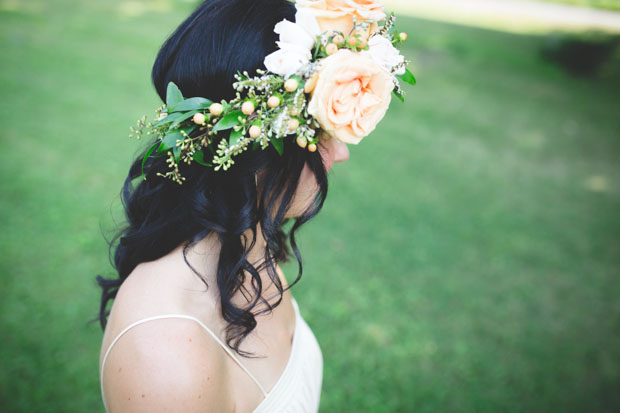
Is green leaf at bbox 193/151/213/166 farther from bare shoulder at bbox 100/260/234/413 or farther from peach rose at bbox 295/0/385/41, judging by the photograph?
peach rose at bbox 295/0/385/41

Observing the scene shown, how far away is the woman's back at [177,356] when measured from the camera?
1.33 metres

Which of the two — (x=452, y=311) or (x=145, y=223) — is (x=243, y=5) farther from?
(x=452, y=311)

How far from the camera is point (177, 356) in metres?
1.37

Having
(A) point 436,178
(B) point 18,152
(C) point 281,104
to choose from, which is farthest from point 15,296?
(A) point 436,178

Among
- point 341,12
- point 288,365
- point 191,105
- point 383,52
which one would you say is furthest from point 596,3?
point 191,105

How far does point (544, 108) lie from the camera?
33.8ft

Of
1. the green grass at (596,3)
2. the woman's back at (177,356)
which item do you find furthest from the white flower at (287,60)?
the green grass at (596,3)

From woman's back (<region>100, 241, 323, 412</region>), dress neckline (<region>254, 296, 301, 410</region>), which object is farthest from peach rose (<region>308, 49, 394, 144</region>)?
dress neckline (<region>254, 296, 301, 410</region>)

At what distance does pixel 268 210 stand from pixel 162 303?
56cm

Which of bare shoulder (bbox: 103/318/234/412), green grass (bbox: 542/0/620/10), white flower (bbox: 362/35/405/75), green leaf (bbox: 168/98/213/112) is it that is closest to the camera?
bare shoulder (bbox: 103/318/234/412)

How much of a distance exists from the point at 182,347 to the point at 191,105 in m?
0.84

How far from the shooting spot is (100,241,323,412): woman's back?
4.37 ft

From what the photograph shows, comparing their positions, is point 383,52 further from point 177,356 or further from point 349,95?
point 177,356

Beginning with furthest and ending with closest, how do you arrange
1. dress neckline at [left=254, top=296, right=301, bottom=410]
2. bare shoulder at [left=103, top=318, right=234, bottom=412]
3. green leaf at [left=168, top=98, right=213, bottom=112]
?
dress neckline at [left=254, top=296, right=301, bottom=410] → green leaf at [left=168, top=98, right=213, bottom=112] → bare shoulder at [left=103, top=318, right=234, bottom=412]
